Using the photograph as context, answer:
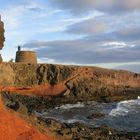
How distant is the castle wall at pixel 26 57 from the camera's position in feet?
182

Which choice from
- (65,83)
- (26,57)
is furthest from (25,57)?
(65,83)

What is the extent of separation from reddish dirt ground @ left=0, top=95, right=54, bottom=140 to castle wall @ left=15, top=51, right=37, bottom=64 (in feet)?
146

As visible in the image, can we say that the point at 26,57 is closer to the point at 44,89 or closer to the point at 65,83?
the point at 44,89

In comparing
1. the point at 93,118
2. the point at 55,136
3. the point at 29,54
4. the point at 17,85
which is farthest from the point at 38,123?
the point at 29,54

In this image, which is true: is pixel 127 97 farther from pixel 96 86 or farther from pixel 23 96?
pixel 23 96

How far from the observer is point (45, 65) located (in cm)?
5184

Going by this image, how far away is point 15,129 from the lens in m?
10.9

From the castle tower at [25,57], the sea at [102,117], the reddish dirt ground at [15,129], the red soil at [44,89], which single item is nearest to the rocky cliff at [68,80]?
the red soil at [44,89]

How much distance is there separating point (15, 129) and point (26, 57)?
45.1m

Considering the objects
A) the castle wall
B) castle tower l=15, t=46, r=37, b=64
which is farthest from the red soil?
the castle wall

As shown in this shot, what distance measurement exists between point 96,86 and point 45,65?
6450 millimetres

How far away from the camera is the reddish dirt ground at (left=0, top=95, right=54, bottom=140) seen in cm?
1072

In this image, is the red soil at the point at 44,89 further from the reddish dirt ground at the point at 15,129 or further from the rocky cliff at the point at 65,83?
the reddish dirt ground at the point at 15,129

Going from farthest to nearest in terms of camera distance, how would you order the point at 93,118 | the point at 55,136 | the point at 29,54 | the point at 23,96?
the point at 29,54, the point at 23,96, the point at 93,118, the point at 55,136
